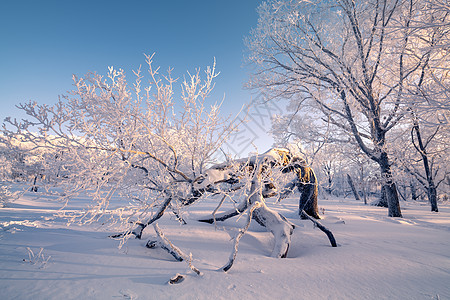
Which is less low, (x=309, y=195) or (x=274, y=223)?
(x=309, y=195)

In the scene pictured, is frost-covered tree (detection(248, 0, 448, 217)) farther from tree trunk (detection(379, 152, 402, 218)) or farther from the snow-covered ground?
the snow-covered ground

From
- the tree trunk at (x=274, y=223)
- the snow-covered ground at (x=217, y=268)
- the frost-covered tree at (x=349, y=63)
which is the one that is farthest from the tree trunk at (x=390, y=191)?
the tree trunk at (x=274, y=223)

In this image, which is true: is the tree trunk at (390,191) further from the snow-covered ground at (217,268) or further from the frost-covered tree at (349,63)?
the snow-covered ground at (217,268)

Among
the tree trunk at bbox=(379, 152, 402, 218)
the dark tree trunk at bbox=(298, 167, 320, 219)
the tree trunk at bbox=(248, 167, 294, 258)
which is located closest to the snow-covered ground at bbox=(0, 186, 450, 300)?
the tree trunk at bbox=(248, 167, 294, 258)

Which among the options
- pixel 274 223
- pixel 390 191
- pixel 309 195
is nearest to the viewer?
pixel 274 223

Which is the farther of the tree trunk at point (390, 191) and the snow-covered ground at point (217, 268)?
the tree trunk at point (390, 191)

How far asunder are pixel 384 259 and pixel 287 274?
166 cm

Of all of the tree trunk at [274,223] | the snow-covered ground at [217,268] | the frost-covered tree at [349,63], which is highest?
the frost-covered tree at [349,63]

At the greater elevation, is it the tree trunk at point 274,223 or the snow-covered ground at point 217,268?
the tree trunk at point 274,223

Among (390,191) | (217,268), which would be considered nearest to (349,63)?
(390,191)

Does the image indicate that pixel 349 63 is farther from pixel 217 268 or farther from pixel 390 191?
pixel 217 268

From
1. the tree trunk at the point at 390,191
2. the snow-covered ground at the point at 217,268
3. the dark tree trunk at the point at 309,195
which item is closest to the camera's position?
the snow-covered ground at the point at 217,268

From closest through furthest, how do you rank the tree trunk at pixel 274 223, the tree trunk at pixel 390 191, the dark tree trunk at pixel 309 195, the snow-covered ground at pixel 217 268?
1. the snow-covered ground at pixel 217 268
2. the tree trunk at pixel 274 223
3. the dark tree trunk at pixel 309 195
4. the tree trunk at pixel 390 191

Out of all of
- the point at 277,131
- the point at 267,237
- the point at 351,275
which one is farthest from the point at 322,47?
the point at 351,275
